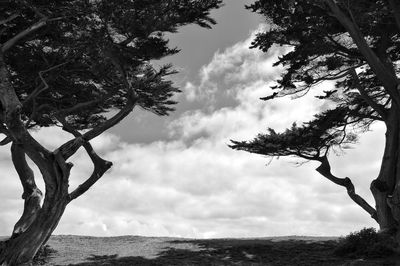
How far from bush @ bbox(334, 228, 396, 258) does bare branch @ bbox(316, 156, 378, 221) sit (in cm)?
271

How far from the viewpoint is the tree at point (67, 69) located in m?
14.4

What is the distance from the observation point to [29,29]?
1507 cm

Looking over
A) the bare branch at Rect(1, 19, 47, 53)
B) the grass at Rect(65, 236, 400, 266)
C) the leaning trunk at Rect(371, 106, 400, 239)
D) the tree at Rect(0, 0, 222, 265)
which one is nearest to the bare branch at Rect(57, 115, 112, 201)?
the tree at Rect(0, 0, 222, 265)

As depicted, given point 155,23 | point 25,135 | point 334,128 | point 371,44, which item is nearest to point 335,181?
point 334,128

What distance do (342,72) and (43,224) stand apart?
1122 centimetres

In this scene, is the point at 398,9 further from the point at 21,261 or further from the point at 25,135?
the point at 21,261

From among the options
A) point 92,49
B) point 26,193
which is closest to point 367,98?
point 92,49

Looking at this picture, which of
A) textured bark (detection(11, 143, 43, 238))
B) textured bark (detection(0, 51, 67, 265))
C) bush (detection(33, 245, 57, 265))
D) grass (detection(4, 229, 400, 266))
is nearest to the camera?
textured bark (detection(0, 51, 67, 265))

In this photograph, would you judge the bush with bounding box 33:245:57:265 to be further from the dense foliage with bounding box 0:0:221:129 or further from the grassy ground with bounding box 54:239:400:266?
the dense foliage with bounding box 0:0:221:129

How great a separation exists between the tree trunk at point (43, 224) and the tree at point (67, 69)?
0.09 feet

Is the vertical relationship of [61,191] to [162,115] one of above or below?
below

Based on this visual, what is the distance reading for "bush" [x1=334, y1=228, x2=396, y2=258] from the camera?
559 inches

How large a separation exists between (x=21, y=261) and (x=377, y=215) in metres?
12.0

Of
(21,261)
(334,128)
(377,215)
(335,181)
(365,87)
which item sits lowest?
(21,261)
